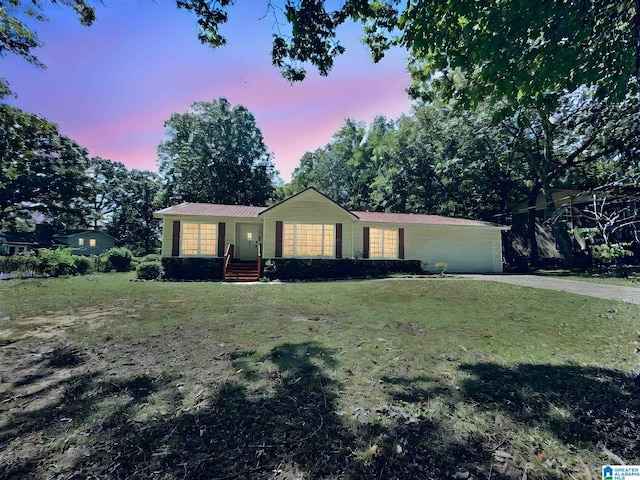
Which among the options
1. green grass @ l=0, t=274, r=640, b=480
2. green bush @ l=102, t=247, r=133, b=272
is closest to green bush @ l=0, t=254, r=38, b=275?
green bush @ l=102, t=247, r=133, b=272

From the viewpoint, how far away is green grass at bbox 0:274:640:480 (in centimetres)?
211

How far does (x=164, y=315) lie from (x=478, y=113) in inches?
946

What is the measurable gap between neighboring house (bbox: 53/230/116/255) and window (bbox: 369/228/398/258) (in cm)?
3618

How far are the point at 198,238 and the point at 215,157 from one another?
1755 centimetres

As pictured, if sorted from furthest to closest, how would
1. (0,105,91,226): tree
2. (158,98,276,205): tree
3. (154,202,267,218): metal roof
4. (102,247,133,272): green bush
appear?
(0,105,91,226): tree → (158,98,276,205): tree → (102,247,133,272): green bush → (154,202,267,218): metal roof

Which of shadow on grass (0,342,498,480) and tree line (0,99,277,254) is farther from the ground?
tree line (0,99,277,254)

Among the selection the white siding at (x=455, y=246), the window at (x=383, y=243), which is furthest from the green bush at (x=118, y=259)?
the white siding at (x=455, y=246)

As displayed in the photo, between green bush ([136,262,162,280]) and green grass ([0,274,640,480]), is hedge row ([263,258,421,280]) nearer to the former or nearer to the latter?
green bush ([136,262,162,280])

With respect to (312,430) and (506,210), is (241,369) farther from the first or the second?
(506,210)

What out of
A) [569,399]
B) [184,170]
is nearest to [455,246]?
[569,399]

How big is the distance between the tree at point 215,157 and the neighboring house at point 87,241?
13.9 m

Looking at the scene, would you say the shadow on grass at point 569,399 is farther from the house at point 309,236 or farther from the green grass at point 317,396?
the house at point 309,236

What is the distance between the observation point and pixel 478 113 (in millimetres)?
21406

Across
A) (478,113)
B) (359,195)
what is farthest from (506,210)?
(359,195)
